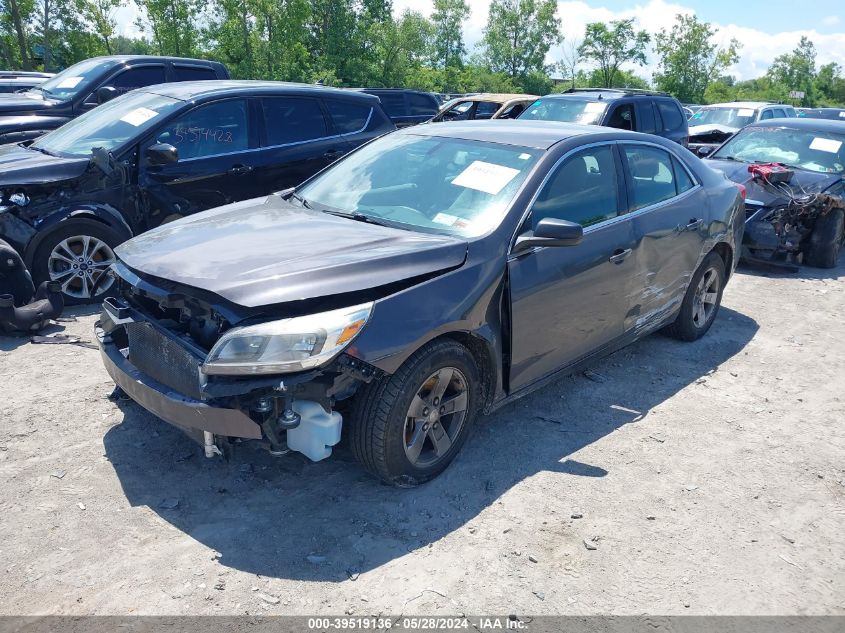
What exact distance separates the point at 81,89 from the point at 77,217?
4.52 m

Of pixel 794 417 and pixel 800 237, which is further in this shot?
pixel 800 237

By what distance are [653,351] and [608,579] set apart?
289 centimetres

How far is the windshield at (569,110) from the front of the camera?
10398 mm

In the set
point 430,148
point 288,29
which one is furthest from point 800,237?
point 288,29

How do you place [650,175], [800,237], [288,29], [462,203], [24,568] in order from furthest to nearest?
1. [288,29]
2. [800,237]
3. [650,175]
4. [462,203]
5. [24,568]

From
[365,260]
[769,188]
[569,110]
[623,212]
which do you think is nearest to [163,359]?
[365,260]

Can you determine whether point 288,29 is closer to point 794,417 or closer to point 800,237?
point 800,237

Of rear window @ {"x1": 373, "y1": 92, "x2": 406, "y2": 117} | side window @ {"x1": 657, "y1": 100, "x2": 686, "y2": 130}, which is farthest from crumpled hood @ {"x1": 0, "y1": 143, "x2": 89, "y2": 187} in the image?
side window @ {"x1": 657, "y1": 100, "x2": 686, "y2": 130}

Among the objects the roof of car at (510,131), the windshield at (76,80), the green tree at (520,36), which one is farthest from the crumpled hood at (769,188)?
the green tree at (520,36)

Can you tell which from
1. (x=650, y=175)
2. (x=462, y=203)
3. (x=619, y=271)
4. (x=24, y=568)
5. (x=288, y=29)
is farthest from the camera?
(x=288, y=29)

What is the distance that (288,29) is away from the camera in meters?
29.4

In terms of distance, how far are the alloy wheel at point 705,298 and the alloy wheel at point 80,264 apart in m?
4.73

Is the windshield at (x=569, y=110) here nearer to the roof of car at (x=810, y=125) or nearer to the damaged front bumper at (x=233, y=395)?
the roof of car at (x=810, y=125)

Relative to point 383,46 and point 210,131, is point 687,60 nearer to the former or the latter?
point 383,46
